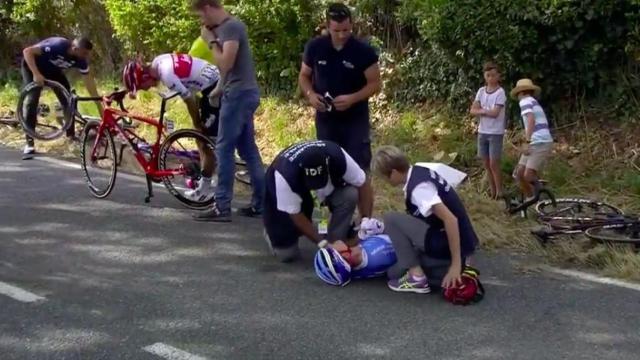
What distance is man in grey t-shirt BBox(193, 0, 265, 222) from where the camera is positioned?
7031mm

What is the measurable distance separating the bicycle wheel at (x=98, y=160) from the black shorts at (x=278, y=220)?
2473mm

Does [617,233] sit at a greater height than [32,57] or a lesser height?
lesser

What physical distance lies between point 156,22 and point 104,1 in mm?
1789

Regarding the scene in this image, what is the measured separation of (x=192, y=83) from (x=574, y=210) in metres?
3.49

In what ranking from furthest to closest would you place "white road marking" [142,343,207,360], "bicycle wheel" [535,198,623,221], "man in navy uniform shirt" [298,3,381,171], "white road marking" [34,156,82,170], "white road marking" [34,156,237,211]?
"white road marking" [34,156,82,170] → "white road marking" [34,156,237,211] → "man in navy uniform shirt" [298,3,381,171] → "bicycle wheel" [535,198,623,221] → "white road marking" [142,343,207,360]

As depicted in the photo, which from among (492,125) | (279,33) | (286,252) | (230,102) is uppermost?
(279,33)

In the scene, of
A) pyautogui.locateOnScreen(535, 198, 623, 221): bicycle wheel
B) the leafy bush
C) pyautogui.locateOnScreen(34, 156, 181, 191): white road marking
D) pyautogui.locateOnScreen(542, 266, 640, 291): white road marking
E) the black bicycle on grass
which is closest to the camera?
pyautogui.locateOnScreen(542, 266, 640, 291): white road marking

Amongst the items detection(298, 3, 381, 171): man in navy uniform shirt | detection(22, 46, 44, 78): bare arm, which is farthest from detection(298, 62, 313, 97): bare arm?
detection(22, 46, 44, 78): bare arm

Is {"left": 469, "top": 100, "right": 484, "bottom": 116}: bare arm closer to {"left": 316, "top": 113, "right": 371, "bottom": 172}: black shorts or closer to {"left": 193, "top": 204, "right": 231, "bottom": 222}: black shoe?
{"left": 316, "top": 113, "right": 371, "bottom": 172}: black shorts

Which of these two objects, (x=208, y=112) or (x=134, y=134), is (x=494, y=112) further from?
(x=134, y=134)

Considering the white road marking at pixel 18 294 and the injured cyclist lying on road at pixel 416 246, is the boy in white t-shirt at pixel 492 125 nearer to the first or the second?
the injured cyclist lying on road at pixel 416 246

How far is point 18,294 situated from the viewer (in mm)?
→ 5602

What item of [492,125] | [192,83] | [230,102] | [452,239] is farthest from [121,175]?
[452,239]

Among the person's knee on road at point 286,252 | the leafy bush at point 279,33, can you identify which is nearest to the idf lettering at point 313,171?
the person's knee on road at point 286,252
